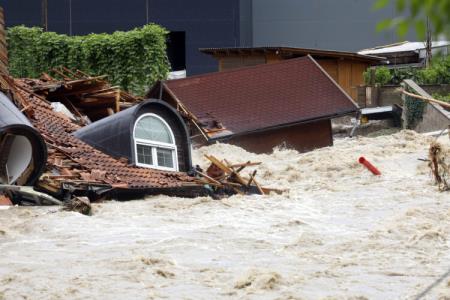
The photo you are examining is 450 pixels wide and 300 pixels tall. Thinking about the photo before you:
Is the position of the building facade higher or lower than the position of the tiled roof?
higher

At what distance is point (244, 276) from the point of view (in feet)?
36.0

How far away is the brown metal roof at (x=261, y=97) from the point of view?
2703cm

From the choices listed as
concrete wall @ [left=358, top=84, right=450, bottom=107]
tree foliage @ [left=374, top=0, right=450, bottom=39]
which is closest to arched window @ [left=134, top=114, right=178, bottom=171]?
tree foliage @ [left=374, top=0, right=450, bottom=39]

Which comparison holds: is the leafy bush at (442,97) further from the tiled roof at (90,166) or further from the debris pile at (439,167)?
the tiled roof at (90,166)

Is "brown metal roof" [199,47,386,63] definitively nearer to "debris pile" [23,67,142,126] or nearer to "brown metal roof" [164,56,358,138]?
"brown metal roof" [164,56,358,138]

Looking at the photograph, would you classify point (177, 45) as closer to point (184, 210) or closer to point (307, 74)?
point (307, 74)

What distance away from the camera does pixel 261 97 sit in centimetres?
2781

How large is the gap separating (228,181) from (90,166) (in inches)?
109

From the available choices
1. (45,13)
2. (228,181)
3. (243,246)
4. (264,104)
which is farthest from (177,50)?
(243,246)

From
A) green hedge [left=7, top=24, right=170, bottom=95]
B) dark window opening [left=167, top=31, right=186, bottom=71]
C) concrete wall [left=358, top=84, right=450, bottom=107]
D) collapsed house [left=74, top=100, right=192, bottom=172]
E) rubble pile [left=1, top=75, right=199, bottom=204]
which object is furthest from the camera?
dark window opening [left=167, top=31, right=186, bottom=71]

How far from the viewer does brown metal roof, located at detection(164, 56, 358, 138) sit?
27.0 m

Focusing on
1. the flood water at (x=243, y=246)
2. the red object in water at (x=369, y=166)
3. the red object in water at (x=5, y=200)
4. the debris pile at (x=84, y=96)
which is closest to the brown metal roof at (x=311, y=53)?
the debris pile at (x=84, y=96)

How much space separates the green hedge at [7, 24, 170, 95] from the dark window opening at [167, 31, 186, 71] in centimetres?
1243

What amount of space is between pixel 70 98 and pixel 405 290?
16.6 m
